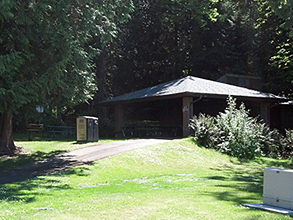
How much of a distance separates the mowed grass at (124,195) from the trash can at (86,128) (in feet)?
18.5

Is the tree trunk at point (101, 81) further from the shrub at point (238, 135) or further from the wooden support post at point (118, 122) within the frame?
the shrub at point (238, 135)

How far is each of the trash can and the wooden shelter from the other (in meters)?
4.36

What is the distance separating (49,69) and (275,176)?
10095mm

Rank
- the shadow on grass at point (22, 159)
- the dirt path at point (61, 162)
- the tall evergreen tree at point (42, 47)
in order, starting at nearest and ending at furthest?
the dirt path at point (61, 162), the tall evergreen tree at point (42, 47), the shadow on grass at point (22, 159)

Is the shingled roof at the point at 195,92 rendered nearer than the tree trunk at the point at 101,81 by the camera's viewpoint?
Yes

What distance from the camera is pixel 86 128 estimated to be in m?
20.5

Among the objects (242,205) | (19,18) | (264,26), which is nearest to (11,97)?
(19,18)

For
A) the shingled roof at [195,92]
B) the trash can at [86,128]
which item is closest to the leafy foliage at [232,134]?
the shingled roof at [195,92]

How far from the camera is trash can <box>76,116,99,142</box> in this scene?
2053 centimetres

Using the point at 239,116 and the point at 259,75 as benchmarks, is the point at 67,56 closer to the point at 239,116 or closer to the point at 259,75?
the point at 239,116

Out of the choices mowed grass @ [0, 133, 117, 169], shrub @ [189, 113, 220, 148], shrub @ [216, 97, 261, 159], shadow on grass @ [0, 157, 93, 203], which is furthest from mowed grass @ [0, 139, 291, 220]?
shrub @ [189, 113, 220, 148]

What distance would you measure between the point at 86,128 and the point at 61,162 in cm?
583

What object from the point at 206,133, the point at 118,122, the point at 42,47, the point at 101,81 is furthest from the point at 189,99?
the point at 101,81

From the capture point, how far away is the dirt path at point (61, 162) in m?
12.2
